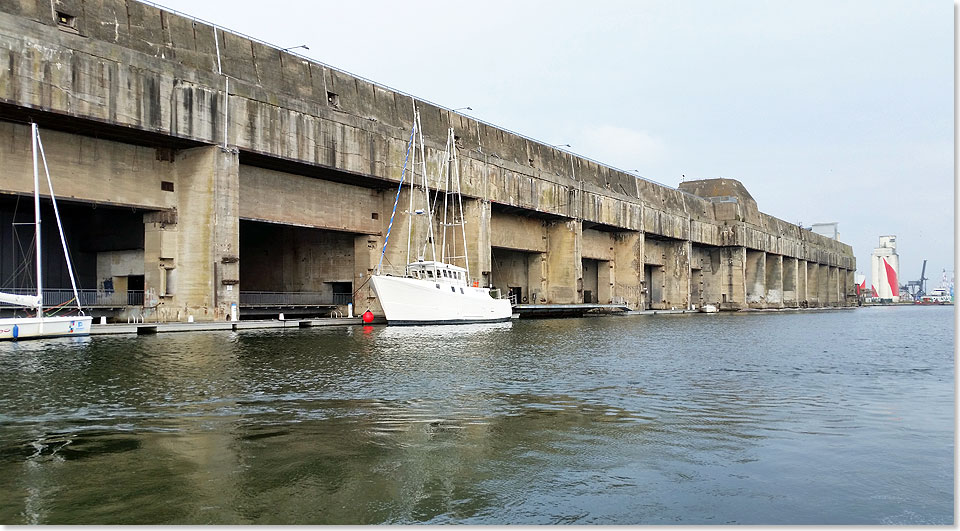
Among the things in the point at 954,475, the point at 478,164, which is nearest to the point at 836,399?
the point at 954,475

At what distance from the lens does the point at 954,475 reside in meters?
8.62

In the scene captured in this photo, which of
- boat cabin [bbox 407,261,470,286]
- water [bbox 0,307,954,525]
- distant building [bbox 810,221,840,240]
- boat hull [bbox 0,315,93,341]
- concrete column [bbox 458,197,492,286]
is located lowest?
Answer: water [bbox 0,307,954,525]

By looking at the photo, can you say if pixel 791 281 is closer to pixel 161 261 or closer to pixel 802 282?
pixel 802 282

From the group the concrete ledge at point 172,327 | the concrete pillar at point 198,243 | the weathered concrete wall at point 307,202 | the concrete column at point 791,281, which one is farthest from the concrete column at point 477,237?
the concrete column at point 791,281

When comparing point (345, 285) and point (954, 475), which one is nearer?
point (954, 475)

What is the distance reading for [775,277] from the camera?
110938 mm

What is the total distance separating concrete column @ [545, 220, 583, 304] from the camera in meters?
66.2

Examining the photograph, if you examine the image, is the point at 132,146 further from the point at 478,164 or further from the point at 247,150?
the point at 478,164

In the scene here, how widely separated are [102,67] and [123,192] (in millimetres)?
6088

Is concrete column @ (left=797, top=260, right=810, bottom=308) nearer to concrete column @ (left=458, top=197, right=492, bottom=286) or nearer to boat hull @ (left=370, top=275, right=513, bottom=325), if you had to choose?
concrete column @ (left=458, top=197, right=492, bottom=286)

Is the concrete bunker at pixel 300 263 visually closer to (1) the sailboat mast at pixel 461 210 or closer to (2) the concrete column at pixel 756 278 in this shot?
(1) the sailboat mast at pixel 461 210

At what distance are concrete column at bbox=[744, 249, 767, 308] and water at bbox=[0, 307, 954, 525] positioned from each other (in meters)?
86.8

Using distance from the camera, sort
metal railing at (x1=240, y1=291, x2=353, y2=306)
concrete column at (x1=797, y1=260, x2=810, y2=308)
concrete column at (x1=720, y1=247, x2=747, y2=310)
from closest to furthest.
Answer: metal railing at (x1=240, y1=291, x2=353, y2=306), concrete column at (x1=720, y1=247, x2=747, y2=310), concrete column at (x1=797, y1=260, x2=810, y2=308)

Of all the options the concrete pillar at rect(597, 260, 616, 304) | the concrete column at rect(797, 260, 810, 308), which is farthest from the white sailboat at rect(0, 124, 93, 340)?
the concrete column at rect(797, 260, 810, 308)
